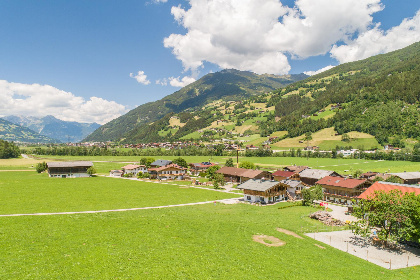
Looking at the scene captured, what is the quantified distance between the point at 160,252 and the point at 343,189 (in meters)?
62.9

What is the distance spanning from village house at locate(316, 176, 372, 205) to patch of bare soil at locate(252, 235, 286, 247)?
44.2 meters

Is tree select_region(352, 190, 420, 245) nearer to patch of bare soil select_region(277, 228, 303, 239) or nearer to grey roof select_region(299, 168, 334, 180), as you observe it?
patch of bare soil select_region(277, 228, 303, 239)

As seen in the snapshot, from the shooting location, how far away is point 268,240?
35844 mm

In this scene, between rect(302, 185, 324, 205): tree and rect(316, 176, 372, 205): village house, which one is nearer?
rect(302, 185, 324, 205): tree

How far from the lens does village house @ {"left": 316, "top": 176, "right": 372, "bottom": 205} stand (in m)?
70.7

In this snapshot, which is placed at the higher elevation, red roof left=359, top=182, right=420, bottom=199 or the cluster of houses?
red roof left=359, top=182, right=420, bottom=199

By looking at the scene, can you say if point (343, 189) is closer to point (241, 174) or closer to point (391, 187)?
point (391, 187)

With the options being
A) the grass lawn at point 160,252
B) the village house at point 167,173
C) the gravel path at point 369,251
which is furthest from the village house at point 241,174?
the gravel path at point 369,251

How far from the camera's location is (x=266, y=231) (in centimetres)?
3969

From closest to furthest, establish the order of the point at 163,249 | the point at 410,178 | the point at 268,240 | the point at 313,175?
Answer: the point at 163,249, the point at 268,240, the point at 410,178, the point at 313,175

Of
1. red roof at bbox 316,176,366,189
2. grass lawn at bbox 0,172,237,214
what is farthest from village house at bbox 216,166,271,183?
red roof at bbox 316,176,366,189

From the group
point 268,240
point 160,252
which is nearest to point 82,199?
point 160,252

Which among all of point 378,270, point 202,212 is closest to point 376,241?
point 378,270

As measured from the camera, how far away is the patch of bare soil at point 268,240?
34487 millimetres
